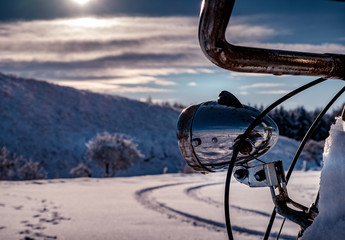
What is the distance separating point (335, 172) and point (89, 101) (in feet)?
165

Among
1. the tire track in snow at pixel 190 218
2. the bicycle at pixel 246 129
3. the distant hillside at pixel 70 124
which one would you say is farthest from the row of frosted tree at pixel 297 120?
the distant hillside at pixel 70 124

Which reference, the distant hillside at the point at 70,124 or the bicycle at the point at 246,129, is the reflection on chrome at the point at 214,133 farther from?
the distant hillside at the point at 70,124

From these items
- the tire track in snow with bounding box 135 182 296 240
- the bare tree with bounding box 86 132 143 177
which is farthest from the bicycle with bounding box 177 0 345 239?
the bare tree with bounding box 86 132 143 177

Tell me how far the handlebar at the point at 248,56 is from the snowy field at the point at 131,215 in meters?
3.89

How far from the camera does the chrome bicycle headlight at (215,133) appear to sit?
1187mm

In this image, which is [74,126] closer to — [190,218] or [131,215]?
[131,215]

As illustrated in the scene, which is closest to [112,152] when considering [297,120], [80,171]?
[80,171]

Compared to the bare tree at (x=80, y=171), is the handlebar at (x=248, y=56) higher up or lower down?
higher up

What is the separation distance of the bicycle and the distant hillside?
108ft

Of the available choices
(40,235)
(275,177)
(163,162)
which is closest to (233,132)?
(275,177)

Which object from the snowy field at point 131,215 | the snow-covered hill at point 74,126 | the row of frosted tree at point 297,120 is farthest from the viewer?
the snow-covered hill at point 74,126

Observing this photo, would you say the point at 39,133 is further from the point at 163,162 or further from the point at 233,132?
the point at 233,132

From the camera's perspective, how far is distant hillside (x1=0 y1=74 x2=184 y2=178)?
36156 millimetres

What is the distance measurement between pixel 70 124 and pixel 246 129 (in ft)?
141
